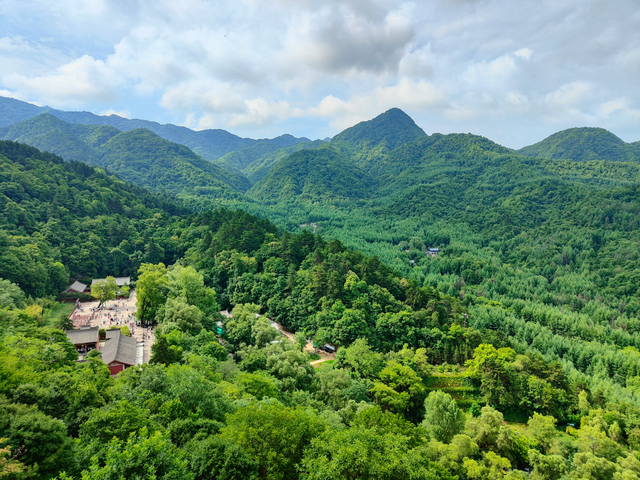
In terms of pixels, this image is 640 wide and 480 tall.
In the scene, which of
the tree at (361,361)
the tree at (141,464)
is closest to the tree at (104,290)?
the tree at (361,361)

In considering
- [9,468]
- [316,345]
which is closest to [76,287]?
[316,345]

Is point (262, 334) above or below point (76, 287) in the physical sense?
below

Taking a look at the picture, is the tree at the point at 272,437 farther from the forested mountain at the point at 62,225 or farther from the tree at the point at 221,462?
the forested mountain at the point at 62,225

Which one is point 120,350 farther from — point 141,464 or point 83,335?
point 141,464

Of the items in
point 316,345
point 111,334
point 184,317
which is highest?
point 184,317

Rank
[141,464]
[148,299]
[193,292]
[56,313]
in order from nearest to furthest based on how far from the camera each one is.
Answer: [141,464] → [148,299] → [193,292] → [56,313]

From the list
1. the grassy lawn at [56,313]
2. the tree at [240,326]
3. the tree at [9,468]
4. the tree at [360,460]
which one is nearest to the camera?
the tree at [9,468]

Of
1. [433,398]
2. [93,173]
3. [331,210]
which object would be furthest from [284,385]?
[331,210]
